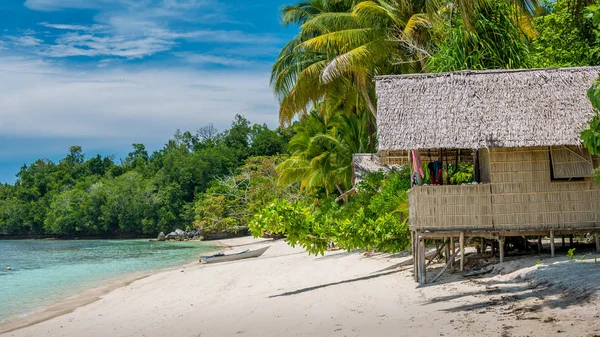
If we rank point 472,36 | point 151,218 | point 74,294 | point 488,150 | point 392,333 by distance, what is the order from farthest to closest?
point 151,218 < point 74,294 < point 472,36 < point 488,150 < point 392,333

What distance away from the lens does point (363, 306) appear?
362 inches

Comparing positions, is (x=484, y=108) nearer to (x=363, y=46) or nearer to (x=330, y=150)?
(x=363, y=46)

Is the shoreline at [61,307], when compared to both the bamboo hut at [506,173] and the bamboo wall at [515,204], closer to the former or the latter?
the bamboo hut at [506,173]

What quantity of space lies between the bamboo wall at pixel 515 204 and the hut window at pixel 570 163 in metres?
0.10

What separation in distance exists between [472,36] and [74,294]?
39.6 ft

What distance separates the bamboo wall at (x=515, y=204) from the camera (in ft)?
34.2

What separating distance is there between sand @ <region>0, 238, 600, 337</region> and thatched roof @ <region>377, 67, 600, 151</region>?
6.97ft

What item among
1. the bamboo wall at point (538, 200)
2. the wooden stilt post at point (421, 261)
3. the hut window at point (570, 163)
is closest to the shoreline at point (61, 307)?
the wooden stilt post at point (421, 261)

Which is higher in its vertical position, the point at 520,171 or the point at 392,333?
the point at 520,171

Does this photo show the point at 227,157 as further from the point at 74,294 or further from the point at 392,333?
the point at 392,333

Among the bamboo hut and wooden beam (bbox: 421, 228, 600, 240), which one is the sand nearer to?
wooden beam (bbox: 421, 228, 600, 240)

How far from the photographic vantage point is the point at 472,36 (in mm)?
14820

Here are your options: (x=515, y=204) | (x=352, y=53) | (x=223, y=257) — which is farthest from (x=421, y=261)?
(x=223, y=257)

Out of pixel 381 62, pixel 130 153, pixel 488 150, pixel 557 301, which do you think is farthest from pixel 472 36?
pixel 130 153
